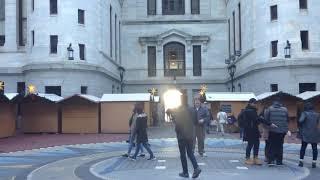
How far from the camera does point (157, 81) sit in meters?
50.9

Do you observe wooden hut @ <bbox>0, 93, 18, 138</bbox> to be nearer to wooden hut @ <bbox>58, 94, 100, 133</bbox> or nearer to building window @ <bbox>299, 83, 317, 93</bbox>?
wooden hut @ <bbox>58, 94, 100, 133</bbox>

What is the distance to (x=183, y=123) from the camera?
11.2m

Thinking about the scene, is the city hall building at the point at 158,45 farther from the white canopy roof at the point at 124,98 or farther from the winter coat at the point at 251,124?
the winter coat at the point at 251,124

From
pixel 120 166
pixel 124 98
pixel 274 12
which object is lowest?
pixel 120 166

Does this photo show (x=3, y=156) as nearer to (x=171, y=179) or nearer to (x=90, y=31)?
(x=171, y=179)

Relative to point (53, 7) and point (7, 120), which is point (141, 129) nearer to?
point (7, 120)

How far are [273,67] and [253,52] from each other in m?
3.45

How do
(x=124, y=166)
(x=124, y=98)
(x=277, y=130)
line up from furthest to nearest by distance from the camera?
(x=124, y=98)
(x=124, y=166)
(x=277, y=130)

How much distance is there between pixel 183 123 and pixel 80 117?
20.7 metres

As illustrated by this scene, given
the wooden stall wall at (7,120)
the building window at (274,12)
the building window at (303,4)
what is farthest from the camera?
the building window at (274,12)

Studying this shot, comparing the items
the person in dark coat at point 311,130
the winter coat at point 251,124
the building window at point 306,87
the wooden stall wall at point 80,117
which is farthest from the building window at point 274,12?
the winter coat at point 251,124

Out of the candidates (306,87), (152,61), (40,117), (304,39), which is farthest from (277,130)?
(152,61)

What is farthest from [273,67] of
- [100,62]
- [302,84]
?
[100,62]

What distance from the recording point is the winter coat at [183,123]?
11141mm
